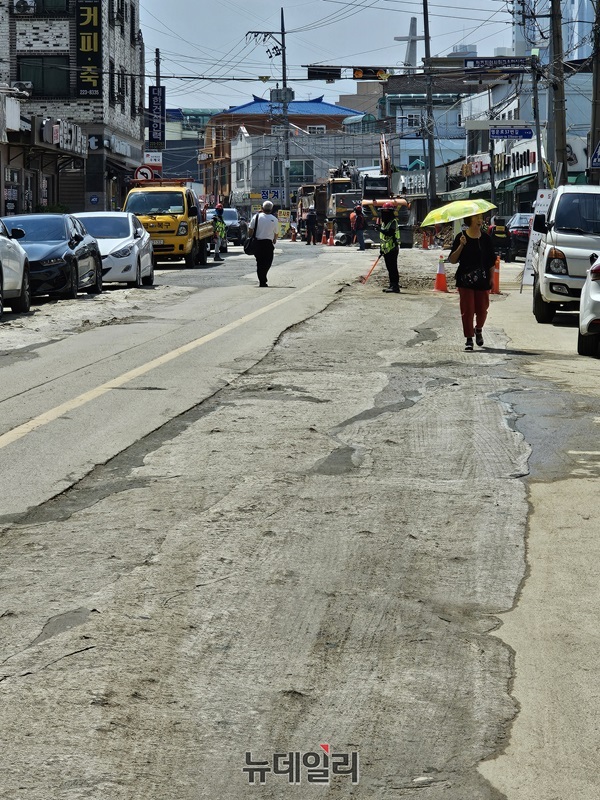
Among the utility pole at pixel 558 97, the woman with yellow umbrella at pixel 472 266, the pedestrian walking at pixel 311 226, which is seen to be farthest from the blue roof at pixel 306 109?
the woman with yellow umbrella at pixel 472 266

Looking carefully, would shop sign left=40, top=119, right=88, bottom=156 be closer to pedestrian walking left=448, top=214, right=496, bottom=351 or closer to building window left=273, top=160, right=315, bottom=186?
pedestrian walking left=448, top=214, right=496, bottom=351

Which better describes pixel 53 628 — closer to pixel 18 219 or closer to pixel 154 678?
pixel 154 678

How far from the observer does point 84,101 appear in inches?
2240

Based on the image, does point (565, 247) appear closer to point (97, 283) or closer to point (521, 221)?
point (97, 283)

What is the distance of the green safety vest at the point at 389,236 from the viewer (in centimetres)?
2444

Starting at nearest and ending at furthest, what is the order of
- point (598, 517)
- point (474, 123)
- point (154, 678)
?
point (154, 678) → point (598, 517) → point (474, 123)

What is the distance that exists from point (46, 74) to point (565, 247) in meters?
42.1

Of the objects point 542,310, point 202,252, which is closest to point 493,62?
point 202,252

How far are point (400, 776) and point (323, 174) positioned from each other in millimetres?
125282

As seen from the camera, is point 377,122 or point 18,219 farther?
point 377,122

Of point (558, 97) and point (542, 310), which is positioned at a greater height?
point (558, 97)

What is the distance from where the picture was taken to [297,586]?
17.8 feet

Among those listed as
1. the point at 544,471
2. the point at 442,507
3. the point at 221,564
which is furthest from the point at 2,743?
the point at 544,471

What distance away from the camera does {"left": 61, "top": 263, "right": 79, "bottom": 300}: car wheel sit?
22188 millimetres
